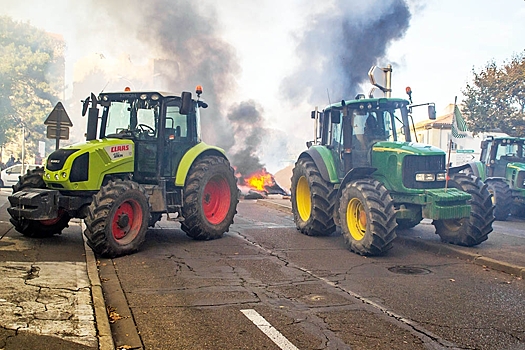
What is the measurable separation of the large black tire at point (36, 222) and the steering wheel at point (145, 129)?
1.83 m

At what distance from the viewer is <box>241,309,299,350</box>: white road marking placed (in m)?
4.55

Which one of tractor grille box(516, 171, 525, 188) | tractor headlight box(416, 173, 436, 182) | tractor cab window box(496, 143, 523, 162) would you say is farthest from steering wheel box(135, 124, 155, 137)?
tractor cab window box(496, 143, 523, 162)

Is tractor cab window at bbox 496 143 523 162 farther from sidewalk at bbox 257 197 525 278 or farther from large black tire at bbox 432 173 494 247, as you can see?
large black tire at bbox 432 173 494 247

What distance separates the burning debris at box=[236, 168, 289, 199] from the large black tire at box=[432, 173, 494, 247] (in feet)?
43.0

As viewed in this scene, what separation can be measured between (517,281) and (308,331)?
3776mm

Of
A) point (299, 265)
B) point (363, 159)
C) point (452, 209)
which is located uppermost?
point (363, 159)

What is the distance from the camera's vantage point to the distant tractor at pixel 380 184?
859cm

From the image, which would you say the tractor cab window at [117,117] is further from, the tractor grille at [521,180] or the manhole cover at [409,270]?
the tractor grille at [521,180]

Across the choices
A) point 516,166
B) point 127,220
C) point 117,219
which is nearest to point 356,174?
point 127,220

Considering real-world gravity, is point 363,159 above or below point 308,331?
above

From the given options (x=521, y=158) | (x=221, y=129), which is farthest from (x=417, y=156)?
(x=221, y=129)

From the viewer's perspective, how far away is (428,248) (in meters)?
9.48

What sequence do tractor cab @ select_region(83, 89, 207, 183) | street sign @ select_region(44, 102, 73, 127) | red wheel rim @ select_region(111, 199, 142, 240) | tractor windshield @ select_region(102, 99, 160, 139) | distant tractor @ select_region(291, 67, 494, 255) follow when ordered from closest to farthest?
1. red wheel rim @ select_region(111, 199, 142, 240)
2. distant tractor @ select_region(291, 67, 494, 255)
3. tractor cab @ select_region(83, 89, 207, 183)
4. tractor windshield @ select_region(102, 99, 160, 139)
5. street sign @ select_region(44, 102, 73, 127)

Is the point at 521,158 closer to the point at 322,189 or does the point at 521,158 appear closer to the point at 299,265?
the point at 322,189
